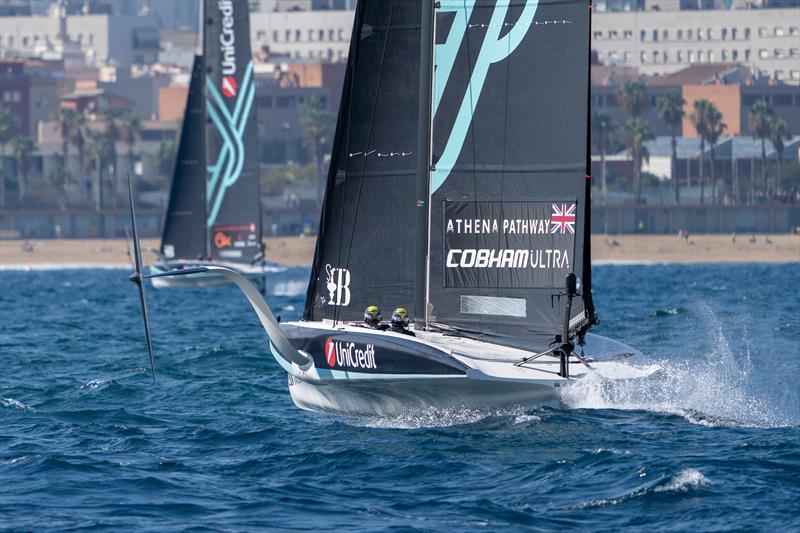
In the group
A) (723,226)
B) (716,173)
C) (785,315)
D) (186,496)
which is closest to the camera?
(186,496)

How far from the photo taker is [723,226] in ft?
390

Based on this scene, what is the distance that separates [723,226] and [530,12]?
102118 mm

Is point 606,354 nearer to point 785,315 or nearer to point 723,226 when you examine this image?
point 785,315

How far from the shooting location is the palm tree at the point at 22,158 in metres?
129

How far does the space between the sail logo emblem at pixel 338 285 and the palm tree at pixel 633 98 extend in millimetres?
113249

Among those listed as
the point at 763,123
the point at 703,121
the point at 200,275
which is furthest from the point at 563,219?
the point at 703,121

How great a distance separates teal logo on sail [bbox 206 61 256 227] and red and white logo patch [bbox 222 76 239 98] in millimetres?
58

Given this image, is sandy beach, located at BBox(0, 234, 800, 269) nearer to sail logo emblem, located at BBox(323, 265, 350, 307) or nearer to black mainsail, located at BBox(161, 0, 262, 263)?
black mainsail, located at BBox(161, 0, 262, 263)

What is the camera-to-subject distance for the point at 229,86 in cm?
5603

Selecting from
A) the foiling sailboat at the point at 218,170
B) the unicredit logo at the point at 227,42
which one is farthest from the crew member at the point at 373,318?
the unicredit logo at the point at 227,42

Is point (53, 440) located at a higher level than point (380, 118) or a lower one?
lower

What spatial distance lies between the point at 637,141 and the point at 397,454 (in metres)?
108

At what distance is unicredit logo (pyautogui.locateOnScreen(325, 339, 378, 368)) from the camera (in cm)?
1908

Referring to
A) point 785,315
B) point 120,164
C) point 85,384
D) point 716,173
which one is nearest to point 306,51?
point 120,164
